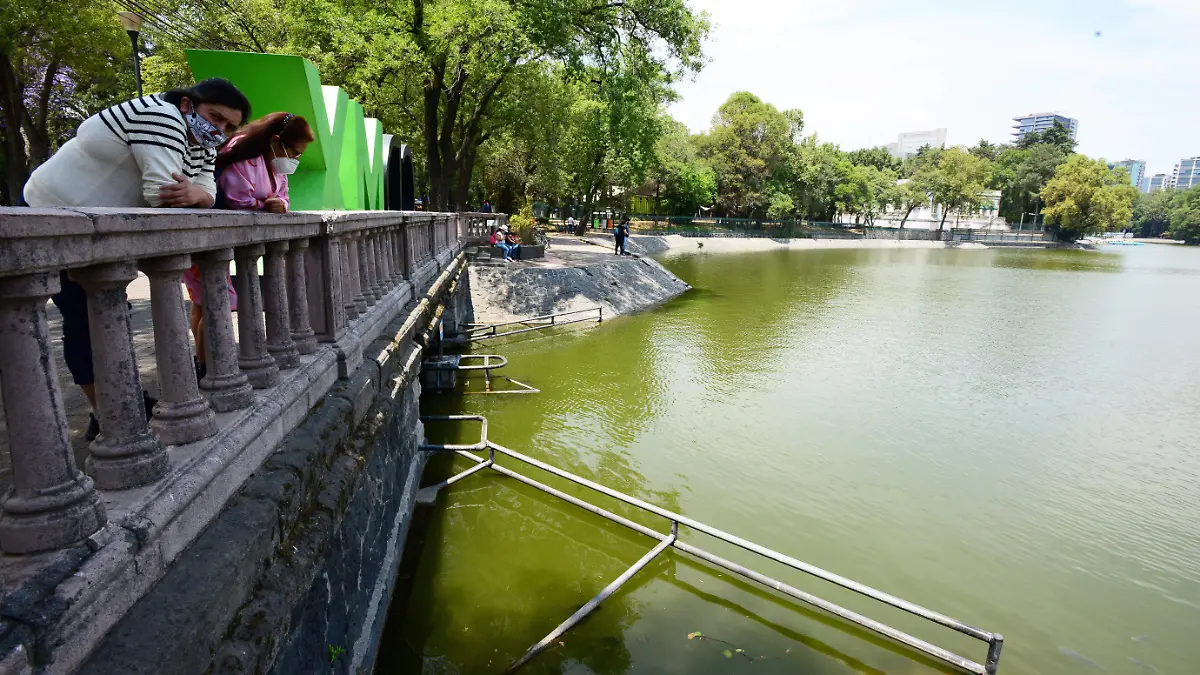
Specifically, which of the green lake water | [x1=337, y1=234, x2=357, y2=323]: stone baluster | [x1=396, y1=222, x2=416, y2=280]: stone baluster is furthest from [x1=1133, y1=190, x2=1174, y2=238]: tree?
[x1=337, y1=234, x2=357, y2=323]: stone baluster

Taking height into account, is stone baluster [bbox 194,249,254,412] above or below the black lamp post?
below

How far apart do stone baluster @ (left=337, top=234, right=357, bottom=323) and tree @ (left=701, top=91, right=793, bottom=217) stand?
189ft

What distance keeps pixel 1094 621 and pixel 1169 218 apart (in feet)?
422

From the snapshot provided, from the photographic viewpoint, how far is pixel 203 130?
3088 millimetres

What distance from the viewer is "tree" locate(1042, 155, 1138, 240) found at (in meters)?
67.6

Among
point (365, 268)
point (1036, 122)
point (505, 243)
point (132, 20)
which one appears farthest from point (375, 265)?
point (1036, 122)

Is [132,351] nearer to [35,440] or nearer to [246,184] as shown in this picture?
[35,440]

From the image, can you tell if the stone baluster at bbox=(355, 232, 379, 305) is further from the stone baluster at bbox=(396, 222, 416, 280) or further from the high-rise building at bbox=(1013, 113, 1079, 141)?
the high-rise building at bbox=(1013, 113, 1079, 141)

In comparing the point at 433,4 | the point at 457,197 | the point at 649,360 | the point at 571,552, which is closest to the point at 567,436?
the point at 571,552

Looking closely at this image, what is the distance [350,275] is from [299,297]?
4.53 feet

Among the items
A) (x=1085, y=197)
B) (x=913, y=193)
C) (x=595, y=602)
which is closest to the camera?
(x=595, y=602)

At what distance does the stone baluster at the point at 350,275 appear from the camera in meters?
4.92

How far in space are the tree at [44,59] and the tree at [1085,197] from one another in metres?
81.1

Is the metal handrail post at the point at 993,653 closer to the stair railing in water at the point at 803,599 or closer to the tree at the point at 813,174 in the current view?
the stair railing in water at the point at 803,599
